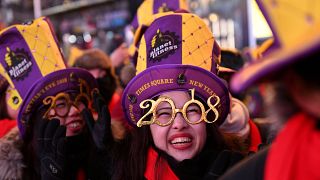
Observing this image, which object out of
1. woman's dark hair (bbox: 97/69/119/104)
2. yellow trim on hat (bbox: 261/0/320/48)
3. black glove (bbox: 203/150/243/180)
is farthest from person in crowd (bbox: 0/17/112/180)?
yellow trim on hat (bbox: 261/0/320/48)

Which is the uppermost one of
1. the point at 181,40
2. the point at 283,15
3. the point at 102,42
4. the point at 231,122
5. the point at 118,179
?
the point at 102,42

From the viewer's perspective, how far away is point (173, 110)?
5.10 ft

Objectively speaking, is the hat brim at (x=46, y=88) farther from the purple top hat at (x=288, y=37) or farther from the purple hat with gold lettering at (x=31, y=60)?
the purple top hat at (x=288, y=37)

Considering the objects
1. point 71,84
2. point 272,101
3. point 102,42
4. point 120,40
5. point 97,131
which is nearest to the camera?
point 272,101

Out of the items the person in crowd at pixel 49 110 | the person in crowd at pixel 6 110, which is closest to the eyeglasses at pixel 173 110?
the person in crowd at pixel 49 110

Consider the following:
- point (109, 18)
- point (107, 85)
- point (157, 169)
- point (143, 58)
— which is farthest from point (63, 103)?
point (109, 18)

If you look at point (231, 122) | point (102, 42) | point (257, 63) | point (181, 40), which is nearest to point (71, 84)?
point (181, 40)

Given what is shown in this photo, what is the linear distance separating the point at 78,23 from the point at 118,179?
5903 mm

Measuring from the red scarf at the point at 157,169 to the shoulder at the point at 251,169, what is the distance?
0.65 m

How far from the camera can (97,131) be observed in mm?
1876

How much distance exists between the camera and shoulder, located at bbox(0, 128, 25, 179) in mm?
1877

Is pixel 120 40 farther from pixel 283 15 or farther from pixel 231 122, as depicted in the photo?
pixel 283 15

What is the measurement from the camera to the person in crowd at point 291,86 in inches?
28.5

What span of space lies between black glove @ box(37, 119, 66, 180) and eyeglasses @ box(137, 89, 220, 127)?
45 centimetres
